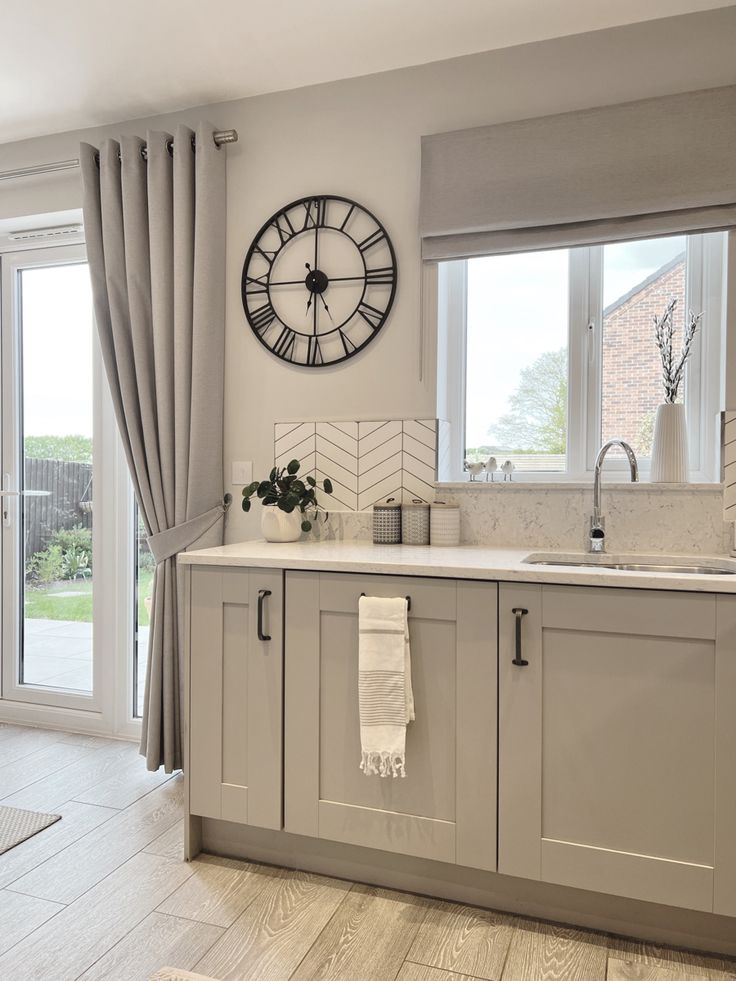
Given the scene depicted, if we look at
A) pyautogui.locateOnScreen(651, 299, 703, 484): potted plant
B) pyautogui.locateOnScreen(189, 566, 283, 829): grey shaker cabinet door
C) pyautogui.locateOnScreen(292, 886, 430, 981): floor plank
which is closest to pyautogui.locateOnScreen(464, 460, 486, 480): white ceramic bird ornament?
pyautogui.locateOnScreen(651, 299, 703, 484): potted plant

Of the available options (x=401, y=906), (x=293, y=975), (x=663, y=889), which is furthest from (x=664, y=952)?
(x=293, y=975)

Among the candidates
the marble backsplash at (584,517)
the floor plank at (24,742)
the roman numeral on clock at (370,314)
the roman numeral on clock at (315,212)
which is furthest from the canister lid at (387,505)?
the floor plank at (24,742)

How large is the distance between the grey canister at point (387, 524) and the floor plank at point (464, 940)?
1067 mm

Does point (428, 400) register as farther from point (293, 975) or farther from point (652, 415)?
point (293, 975)

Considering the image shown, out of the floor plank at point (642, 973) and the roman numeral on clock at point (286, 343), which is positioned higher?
the roman numeral on clock at point (286, 343)

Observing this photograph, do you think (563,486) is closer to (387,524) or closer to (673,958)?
(387,524)

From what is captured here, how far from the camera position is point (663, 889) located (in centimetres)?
168

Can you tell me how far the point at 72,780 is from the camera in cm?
264

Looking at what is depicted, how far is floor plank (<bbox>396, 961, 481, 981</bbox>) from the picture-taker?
160cm

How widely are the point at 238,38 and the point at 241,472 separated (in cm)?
147

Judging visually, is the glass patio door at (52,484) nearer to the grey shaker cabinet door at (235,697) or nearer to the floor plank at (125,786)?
the floor plank at (125,786)

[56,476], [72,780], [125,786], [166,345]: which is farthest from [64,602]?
[166,345]

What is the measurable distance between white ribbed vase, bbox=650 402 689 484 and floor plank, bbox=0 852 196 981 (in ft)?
6.01

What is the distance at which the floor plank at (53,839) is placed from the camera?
2.04 meters
